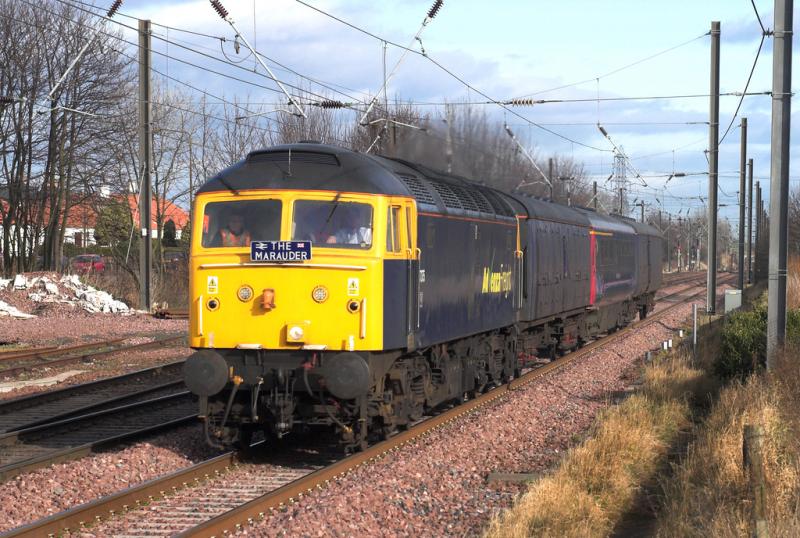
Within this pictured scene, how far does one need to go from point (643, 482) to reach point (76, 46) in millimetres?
31258

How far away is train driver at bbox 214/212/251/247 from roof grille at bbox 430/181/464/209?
2.77 metres

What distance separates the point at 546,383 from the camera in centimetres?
1702

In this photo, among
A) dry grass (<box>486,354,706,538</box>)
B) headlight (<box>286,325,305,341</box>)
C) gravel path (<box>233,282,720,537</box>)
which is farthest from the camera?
headlight (<box>286,325,305,341</box>)

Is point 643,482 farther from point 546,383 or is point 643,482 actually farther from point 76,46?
point 76,46

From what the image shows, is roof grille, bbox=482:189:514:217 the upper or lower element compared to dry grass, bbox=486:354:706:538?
upper

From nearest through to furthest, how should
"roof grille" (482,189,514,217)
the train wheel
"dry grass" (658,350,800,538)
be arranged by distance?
1. "dry grass" (658,350,800,538)
2. the train wheel
3. "roof grille" (482,189,514,217)

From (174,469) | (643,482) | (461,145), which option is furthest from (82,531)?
(461,145)

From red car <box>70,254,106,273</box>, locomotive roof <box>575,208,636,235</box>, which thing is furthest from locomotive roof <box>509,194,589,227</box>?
red car <box>70,254,106,273</box>

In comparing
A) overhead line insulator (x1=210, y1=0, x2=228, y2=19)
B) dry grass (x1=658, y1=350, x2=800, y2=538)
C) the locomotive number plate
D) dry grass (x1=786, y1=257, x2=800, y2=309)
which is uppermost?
overhead line insulator (x1=210, y1=0, x2=228, y2=19)

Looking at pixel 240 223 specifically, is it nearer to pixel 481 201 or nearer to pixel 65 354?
pixel 481 201

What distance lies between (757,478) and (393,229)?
5075 millimetres

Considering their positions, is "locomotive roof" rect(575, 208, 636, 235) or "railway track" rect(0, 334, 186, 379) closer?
"railway track" rect(0, 334, 186, 379)

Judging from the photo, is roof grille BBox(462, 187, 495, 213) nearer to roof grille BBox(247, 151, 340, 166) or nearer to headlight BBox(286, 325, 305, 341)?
roof grille BBox(247, 151, 340, 166)

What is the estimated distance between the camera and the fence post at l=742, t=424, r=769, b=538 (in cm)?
589
